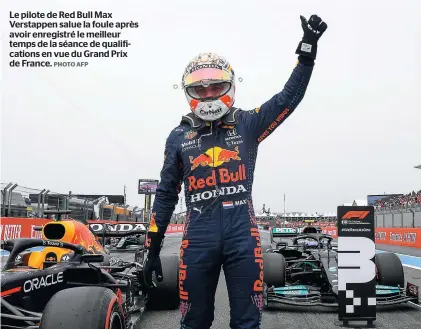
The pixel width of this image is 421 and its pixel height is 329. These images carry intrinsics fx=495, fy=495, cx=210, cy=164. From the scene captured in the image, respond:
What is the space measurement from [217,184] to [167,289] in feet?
12.4

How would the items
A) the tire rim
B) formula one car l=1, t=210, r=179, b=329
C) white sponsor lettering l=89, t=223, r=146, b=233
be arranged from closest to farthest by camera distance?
1. formula one car l=1, t=210, r=179, b=329
2. the tire rim
3. white sponsor lettering l=89, t=223, r=146, b=233

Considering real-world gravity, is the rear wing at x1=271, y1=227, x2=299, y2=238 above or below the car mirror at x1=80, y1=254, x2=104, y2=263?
below

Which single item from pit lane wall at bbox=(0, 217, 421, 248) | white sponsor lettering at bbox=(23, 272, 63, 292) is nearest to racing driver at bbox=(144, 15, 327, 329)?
white sponsor lettering at bbox=(23, 272, 63, 292)

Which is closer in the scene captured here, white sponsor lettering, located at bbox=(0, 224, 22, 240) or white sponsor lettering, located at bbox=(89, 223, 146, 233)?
white sponsor lettering, located at bbox=(89, 223, 146, 233)

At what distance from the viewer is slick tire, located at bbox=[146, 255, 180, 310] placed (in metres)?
6.09

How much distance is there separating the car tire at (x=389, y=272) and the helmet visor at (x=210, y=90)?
16.0 ft

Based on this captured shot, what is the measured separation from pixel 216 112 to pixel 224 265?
84 cm

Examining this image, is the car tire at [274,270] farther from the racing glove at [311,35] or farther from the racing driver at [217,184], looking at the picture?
the racing glove at [311,35]

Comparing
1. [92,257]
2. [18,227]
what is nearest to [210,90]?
[92,257]

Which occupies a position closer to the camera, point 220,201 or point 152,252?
point 220,201

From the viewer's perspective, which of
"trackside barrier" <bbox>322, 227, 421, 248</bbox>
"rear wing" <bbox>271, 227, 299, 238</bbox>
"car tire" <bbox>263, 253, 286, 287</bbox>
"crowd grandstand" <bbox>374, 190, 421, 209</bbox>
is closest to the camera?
"car tire" <bbox>263, 253, 286, 287</bbox>

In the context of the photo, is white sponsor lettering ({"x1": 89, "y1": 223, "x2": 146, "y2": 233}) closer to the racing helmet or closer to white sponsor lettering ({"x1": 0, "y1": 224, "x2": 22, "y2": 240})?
the racing helmet

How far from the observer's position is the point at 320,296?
6301mm

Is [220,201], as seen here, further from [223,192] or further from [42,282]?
[42,282]
